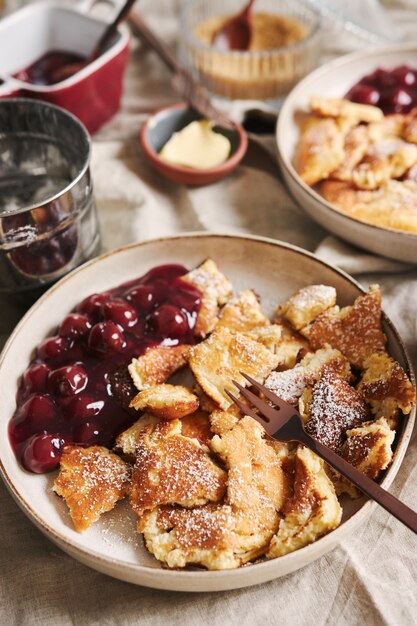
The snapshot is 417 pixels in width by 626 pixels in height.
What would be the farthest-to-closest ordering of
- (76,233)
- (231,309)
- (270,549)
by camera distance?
(76,233)
(231,309)
(270,549)

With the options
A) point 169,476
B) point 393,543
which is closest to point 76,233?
point 169,476

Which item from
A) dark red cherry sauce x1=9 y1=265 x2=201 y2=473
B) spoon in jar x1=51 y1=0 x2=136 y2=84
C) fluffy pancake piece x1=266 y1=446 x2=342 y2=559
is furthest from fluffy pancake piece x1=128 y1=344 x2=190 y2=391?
spoon in jar x1=51 y1=0 x2=136 y2=84

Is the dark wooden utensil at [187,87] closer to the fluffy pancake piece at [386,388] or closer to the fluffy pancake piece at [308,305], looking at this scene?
the fluffy pancake piece at [308,305]

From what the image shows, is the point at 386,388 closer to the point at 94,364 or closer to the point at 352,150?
the point at 94,364

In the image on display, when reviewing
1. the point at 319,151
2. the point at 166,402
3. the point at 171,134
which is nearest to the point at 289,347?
the point at 166,402

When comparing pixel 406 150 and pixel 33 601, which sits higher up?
pixel 406 150

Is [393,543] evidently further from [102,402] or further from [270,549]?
[102,402]

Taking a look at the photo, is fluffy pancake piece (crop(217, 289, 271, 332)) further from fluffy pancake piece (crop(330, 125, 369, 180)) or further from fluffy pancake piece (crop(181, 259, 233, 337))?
fluffy pancake piece (crop(330, 125, 369, 180))
